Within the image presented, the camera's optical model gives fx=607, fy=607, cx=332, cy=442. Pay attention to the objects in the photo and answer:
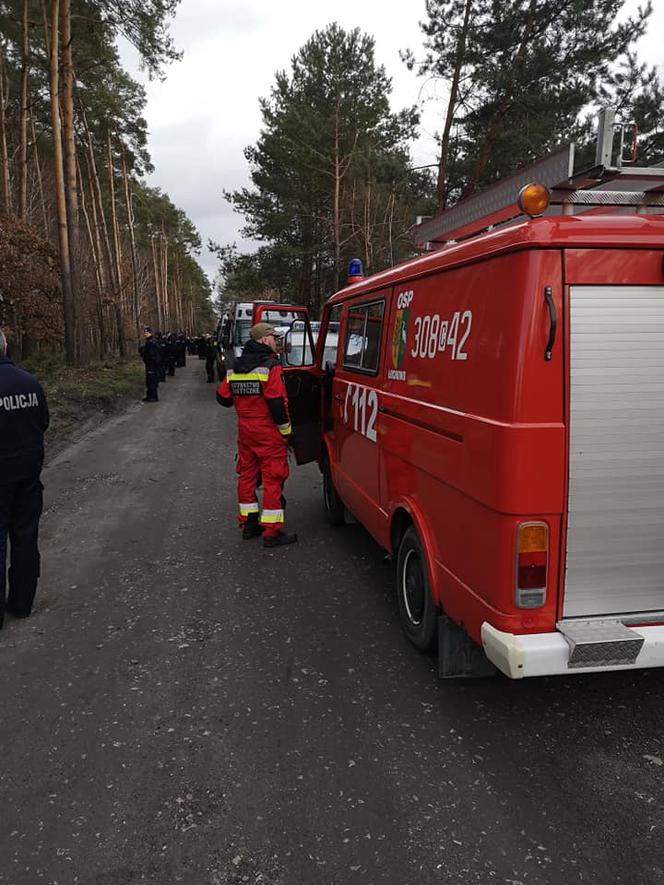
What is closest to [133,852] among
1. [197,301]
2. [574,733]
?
[574,733]

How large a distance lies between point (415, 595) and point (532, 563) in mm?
1340

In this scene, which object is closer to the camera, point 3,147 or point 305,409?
point 305,409

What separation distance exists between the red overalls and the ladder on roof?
2516 mm

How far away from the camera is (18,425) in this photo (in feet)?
13.0

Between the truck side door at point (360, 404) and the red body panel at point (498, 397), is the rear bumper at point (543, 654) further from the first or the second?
the truck side door at point (360, 404)

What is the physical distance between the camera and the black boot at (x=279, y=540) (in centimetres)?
562

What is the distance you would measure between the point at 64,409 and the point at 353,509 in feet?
31.5

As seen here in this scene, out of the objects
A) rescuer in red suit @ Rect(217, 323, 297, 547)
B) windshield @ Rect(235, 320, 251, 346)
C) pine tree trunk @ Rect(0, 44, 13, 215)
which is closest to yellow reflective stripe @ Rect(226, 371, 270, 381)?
rescuer in red suit @ Rect(217, 323, 297, 547)

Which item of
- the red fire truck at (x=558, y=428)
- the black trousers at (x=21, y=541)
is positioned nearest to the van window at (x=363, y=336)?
the red fire truck at (x=558, y=428)

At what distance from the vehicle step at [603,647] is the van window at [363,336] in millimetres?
2312

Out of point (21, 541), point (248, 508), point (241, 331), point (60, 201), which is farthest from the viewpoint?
point (241, 331)

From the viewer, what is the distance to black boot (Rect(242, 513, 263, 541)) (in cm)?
584

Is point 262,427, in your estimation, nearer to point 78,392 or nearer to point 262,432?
point 262,432

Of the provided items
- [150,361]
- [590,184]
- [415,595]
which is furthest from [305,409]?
[150,361]
